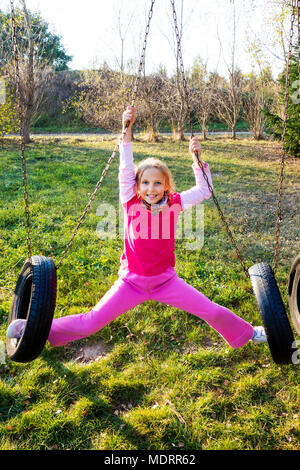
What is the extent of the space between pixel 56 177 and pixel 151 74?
1068cm

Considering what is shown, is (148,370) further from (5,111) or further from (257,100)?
(257,100)

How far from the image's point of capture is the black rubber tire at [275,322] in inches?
89.0

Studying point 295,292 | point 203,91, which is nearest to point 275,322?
point 295,292

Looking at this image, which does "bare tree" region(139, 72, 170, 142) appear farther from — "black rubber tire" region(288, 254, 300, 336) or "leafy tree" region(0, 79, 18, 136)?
"black rubber tire" region(288, 254, 300, 336)

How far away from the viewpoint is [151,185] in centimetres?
254

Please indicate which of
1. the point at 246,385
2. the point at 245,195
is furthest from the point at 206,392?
the point at 245,195

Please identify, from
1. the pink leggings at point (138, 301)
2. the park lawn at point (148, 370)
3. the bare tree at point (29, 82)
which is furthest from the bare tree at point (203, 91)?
the pink leggings at point (138, 301)

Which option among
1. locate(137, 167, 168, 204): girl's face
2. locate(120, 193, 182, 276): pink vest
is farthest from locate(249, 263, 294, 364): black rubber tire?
locate(137, 167, 168, 204): girl's face

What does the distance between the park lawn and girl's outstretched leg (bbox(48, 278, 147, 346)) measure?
424 mm

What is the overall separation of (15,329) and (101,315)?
63 cm

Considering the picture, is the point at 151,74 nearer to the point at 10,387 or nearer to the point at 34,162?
the point at 34,162

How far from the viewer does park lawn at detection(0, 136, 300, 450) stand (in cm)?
230

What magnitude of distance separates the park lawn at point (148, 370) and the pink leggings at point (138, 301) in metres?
0.45

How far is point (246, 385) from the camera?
2.67 meters
